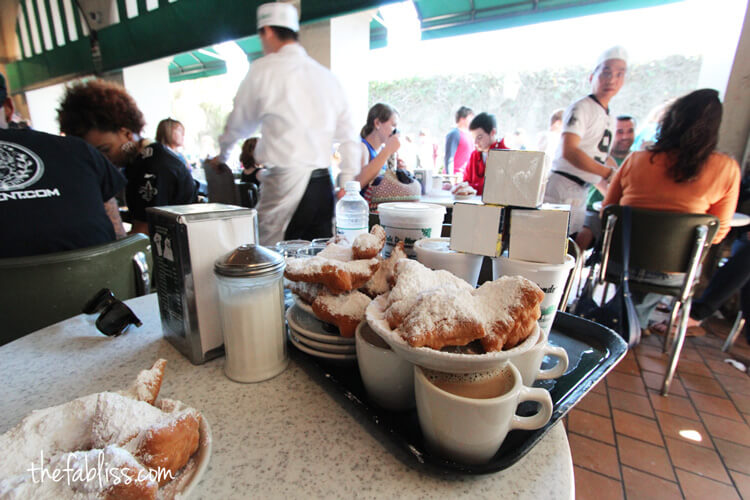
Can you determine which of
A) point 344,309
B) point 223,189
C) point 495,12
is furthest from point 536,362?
point 223,189

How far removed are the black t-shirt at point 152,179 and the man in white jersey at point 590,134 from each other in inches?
95.9

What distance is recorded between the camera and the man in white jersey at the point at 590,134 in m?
2.22

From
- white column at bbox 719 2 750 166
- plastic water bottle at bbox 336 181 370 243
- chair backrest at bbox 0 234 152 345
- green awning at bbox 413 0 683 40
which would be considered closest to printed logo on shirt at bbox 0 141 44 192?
chair backrest at bbox 0 234 152 345

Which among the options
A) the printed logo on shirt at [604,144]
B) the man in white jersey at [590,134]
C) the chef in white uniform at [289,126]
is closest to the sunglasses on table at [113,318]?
the chef in white uniform at [289,126]

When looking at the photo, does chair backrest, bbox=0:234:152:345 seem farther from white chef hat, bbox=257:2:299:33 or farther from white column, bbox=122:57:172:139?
white column, bbox=122:57:172:139

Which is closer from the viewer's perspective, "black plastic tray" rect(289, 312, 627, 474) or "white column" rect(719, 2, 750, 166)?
"black plastic tray" rect(289, 312, 627, 474)

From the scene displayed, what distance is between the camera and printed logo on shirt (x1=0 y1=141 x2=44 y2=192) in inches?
39.6

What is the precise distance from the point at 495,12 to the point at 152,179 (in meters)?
3.11

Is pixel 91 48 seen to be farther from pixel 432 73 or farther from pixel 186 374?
pixel 186 374

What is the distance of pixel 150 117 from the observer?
5.34m

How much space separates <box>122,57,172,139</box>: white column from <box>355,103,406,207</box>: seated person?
4.24 metres

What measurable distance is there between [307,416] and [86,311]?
602 millimetres

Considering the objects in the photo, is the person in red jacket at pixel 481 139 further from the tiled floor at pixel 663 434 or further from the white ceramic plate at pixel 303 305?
the white ceramic plate at pixel 303 305

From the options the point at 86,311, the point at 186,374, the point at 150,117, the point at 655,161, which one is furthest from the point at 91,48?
the point at 655,161
